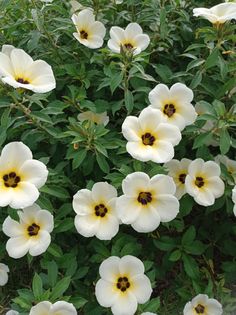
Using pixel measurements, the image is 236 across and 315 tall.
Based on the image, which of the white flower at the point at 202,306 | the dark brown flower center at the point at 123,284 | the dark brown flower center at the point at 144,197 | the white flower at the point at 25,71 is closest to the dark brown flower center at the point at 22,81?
the white flower at the point at 25,71

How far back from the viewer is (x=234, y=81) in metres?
2.20

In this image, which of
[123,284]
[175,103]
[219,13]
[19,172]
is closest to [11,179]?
[19,172]

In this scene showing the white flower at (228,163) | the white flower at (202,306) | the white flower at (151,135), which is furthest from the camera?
the white flower at (228,163)

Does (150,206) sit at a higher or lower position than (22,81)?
Answer: lower

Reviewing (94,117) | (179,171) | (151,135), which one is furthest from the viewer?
(94,117)

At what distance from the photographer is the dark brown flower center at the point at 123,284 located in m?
1.96

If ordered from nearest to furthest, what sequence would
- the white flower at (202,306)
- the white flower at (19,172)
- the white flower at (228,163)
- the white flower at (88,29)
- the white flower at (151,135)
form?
the white flower at (19,172) → the white flower at (151,135) → the white flower at (202,306) → the white flower at (228,163) → the white flower at (88,29)

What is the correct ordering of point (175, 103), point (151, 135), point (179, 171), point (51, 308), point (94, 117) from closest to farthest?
1. point (51, 308)
2. point (151, 135)
3. point (175, 103)
4. point (179, 171)
5. point (94, 117)

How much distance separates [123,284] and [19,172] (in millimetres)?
589

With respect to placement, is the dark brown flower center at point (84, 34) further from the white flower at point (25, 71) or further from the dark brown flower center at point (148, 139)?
the dark brown flower center at point (148, 139)

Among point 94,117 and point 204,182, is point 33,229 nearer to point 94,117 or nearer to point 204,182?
point 94,117

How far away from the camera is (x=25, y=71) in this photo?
6.61ft

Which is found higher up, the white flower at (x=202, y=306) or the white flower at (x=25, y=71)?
the white flower at (x=25, y=71)

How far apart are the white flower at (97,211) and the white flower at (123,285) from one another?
118mm
